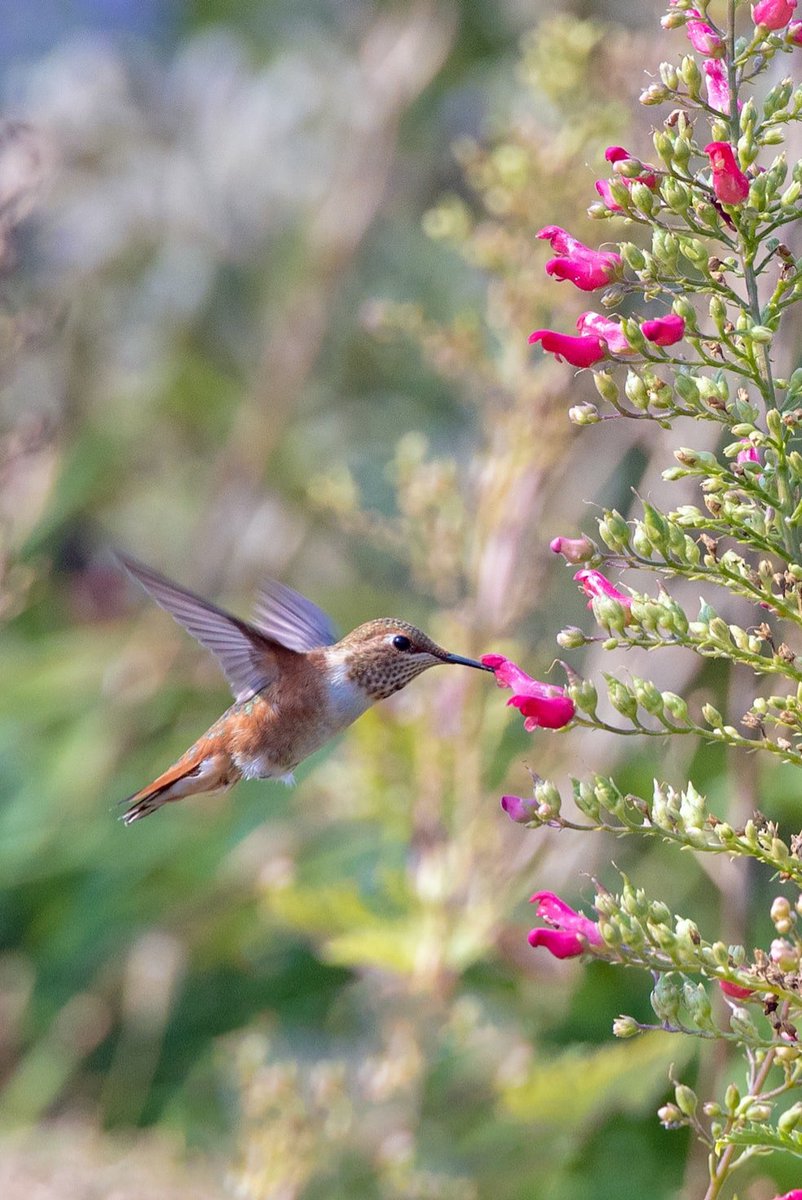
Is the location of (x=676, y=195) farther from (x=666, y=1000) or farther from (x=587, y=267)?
(x=666, y=1000)

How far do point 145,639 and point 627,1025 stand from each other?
368 centimetres

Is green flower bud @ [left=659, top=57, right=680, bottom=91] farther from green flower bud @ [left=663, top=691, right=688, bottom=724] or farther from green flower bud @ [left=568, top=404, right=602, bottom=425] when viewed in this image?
green flower bud @ [left=663, top=691, right=688, bottom=724]

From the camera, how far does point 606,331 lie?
1.82 m

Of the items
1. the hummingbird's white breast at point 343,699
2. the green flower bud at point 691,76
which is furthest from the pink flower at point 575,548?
the hummingbird's white breast at point 343,699

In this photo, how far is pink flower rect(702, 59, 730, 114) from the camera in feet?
5.86

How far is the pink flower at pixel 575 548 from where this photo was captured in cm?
174

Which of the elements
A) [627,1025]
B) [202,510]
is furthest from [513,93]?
[627,1025]

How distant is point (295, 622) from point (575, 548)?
152 centimetres

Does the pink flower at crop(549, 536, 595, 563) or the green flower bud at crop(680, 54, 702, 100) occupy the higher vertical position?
the green flower bud at crop(680, 54, 702, 100)

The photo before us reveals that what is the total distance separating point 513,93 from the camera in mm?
6914

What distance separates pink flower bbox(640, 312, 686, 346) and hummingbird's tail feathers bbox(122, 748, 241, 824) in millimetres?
1478

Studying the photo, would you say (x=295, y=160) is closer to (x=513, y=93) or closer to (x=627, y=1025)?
(x=513, y=93)

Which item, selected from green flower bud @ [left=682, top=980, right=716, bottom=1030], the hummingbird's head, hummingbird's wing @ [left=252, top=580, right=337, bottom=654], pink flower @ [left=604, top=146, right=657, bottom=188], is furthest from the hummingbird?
pink flower @ [left=604, top=146, right=657, bottom=188]

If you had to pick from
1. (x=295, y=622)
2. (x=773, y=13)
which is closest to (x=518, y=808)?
(x=773, y=13)
